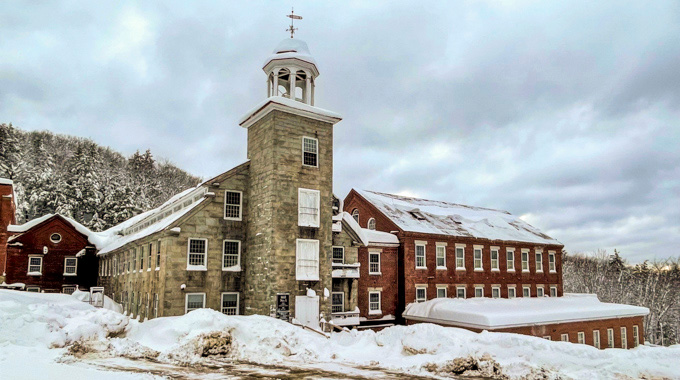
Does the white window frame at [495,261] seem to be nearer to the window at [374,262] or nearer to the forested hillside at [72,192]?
the window at [374,262]

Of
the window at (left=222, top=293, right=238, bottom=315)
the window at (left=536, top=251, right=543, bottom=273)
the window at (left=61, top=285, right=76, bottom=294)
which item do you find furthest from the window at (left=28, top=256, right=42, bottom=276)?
the window at (left=536, top=251, right=543, bottom=273)

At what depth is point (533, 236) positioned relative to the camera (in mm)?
45812

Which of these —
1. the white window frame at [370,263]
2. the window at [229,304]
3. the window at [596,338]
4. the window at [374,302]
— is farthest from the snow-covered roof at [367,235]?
the window at [596,338]

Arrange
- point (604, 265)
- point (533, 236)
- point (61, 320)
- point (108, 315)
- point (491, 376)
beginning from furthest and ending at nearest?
point (604, 265) → point (533, 236) → point (108, 315) → point (61, 320) → point (491, 376)

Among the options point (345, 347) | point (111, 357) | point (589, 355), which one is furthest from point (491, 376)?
point (111, 357)

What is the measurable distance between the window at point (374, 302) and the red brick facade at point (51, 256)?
97.9 feet

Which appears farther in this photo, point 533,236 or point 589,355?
point 533,236

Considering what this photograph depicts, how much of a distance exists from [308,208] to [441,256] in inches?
592

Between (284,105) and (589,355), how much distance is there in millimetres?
19209

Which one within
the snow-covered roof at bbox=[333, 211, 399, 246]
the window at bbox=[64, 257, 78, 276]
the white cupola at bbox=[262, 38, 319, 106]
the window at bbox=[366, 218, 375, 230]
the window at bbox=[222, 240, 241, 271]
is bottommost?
the window at bbox=[64, 257, 78, 276]

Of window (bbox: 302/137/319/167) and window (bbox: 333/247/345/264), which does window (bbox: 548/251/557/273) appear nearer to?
window (bbox: 333/247/345/264)

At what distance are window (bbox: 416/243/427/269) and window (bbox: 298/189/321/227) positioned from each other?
11592 mm

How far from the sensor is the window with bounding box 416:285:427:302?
3488 centimetres

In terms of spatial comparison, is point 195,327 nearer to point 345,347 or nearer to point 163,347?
point 163,347
